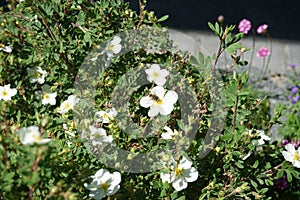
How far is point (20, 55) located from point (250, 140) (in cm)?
89

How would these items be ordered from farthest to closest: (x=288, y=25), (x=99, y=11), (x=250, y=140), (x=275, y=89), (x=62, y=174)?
(x=288, y=25) < (x=275, y=89) < (x=99, y=11) < (x=250, y=140) < (x=62, y=174)

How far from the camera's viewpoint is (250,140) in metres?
1.47

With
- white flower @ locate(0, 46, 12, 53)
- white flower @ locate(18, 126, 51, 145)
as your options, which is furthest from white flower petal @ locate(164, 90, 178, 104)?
white flower @ locate(0, 46, 12, 53)

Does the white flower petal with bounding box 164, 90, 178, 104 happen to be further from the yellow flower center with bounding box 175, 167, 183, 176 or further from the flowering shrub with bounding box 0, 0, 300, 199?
the yellow flower center with bounding box 175, 167, 183, 176

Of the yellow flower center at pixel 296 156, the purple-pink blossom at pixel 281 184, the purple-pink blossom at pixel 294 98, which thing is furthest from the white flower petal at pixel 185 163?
the purple-pink blossom at pixel 294 98

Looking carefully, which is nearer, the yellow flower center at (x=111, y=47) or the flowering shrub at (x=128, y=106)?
the flowering shrub at (x=128, y=106)

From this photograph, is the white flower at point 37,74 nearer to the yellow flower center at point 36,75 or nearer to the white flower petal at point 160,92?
the yellow flower center at point 36,75

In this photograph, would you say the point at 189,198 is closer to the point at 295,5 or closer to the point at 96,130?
the point at 96,130

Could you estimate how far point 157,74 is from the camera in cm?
158

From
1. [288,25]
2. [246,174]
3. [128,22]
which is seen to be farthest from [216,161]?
[288,25]

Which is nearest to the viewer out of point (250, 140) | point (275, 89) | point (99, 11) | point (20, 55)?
point (250, 140)

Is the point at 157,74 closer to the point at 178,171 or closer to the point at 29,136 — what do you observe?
the point at 178,171

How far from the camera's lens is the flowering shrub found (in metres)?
1.38

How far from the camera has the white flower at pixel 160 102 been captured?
1467 millimetres
